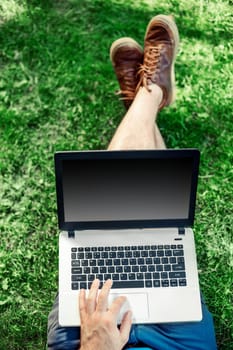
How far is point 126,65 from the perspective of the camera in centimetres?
263

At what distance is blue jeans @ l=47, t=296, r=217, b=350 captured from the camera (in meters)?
2.01

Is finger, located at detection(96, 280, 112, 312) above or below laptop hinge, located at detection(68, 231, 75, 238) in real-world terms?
below

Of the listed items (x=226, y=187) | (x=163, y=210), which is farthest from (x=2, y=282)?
(x=226, y=187)

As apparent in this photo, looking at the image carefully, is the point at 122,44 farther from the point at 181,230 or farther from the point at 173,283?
the point at 173,283

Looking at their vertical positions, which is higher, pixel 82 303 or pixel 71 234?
pixel 71 234

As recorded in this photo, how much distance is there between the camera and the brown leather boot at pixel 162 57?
2586 mm

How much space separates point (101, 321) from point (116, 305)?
0.08 metres

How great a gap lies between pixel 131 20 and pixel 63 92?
Result: 458 mm

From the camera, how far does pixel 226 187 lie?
2.56m

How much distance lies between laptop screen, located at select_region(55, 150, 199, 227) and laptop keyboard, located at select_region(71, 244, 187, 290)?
99 mm

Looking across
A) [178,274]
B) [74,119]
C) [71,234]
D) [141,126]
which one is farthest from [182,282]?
[74,119]

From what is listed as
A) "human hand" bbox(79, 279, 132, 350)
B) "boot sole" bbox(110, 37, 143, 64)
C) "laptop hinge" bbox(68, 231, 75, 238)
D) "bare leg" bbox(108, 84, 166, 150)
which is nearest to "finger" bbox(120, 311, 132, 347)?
"human hand" bbox(79, 279, 132, 350)

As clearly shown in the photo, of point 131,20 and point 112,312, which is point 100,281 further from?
point 131,20

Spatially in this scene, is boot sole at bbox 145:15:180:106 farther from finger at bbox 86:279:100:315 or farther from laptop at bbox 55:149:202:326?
finger at bbox 86:279:100:315
